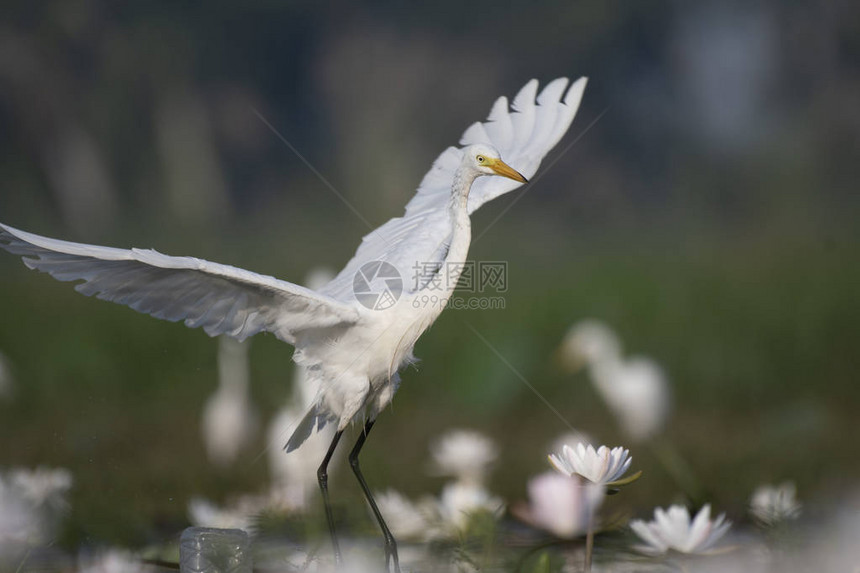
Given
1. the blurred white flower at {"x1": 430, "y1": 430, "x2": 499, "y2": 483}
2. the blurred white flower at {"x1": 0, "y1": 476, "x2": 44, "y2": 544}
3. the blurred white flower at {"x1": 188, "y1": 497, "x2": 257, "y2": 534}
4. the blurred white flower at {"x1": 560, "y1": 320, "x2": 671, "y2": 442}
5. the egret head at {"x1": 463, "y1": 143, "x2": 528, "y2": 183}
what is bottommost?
the blurred white flower at {"x1": 0, "y1": 476, "x2": 44, "y2": 544}

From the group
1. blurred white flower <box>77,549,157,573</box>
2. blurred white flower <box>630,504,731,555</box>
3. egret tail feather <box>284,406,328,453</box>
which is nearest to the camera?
blurred white flower <box>630,504,731,555</box>

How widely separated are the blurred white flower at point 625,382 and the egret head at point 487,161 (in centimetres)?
79

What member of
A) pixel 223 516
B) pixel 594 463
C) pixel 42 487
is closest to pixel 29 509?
pixel 42 487

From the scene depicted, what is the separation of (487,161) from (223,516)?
2.65 feet

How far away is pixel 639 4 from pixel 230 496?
252 cm

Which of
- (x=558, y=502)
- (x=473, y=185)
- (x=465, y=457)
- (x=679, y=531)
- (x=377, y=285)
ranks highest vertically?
(x=473, y=185)

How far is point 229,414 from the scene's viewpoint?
193 centimetres

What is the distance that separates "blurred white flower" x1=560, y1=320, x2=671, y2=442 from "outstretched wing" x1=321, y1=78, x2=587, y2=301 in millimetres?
586

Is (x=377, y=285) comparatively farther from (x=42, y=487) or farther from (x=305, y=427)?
(x=42, y=487)

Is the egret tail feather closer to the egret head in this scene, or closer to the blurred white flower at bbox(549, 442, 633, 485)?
the egret head

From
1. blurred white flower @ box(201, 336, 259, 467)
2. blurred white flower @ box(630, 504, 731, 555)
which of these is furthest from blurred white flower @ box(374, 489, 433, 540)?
blurred white flower @ box(630, 504, 731, 555)

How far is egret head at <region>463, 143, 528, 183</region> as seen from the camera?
50.9 inches

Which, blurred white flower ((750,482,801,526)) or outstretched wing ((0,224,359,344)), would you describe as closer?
outstretched wing ((0,224,359,344))

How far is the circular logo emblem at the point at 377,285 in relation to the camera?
4.42 feet
